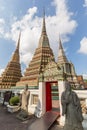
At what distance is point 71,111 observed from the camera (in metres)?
5.16

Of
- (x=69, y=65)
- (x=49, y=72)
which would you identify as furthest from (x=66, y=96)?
(x=69, y=65)

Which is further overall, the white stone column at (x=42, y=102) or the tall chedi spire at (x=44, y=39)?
the tall chedi spire at (x=44, y=39)

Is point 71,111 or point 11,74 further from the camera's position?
point 11,74

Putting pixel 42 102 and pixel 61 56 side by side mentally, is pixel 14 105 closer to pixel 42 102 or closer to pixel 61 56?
pixel 42 102

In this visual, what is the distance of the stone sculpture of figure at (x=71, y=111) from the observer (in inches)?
197

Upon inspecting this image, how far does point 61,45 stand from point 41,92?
3395 cm

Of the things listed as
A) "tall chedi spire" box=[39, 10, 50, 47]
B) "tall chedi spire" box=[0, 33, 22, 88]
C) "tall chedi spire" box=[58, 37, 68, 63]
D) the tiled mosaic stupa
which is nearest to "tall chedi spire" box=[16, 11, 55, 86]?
"tall chedi spire" box=[39, 10, 50, 47]

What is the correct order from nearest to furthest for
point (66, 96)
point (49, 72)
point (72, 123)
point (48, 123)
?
point (72, 123) → point (66, 96) → point (48, 123) → point (49, 72)

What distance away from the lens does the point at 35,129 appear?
6.72 metres

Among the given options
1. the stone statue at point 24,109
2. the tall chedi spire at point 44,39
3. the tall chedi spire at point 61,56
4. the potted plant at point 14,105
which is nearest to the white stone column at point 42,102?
the stone statue at point 24,109

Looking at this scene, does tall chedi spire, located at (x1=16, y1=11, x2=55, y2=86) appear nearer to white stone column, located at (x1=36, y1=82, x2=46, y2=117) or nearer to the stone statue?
the stone statue

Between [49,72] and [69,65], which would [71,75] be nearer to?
[69,65]

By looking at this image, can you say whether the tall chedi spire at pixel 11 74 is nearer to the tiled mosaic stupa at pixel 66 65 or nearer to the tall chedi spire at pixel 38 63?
the tall chedi spire at pixel 38 63

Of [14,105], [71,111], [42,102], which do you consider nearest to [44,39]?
[14,105]
